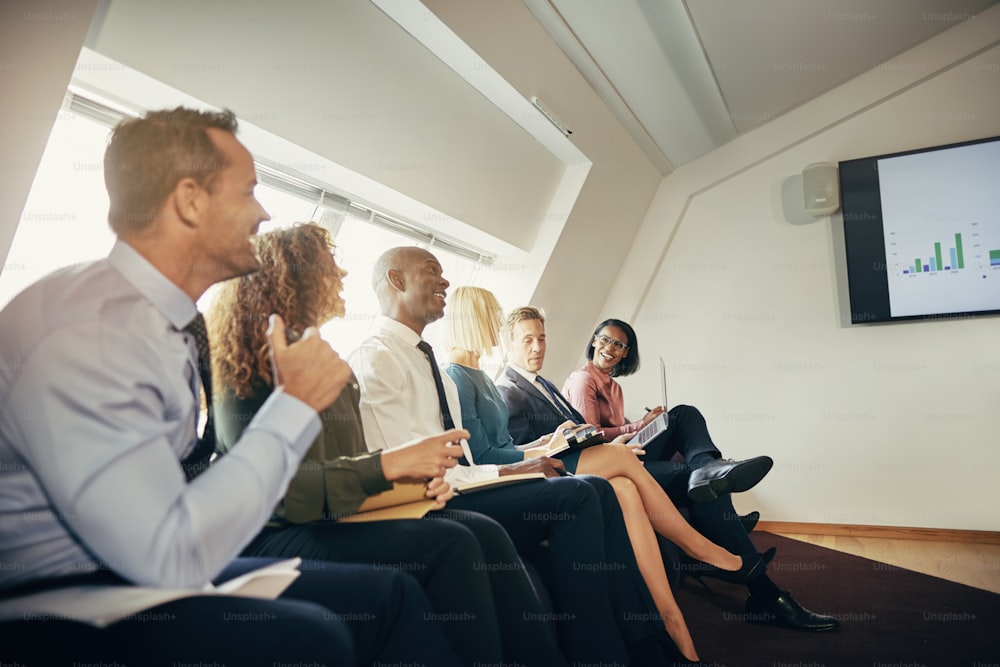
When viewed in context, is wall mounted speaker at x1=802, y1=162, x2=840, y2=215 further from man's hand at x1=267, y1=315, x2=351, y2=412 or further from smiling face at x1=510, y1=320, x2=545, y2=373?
man's hand at x1=267, y1=315, x2=351, y2=412

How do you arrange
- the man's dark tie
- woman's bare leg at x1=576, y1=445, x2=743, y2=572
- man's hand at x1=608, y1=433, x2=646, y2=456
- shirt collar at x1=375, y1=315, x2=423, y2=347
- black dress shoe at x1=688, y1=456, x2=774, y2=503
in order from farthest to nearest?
the man's dark tie
man's hand at x1=608, y1=433, x2=646, y2=456
black dress shoe at x1=688, y1=456, x2=774, y2=503
woman's bare leg at x1=576, y1=445, x2=743, y2=572
shirt collar at x1=375, y1=315, x2=423, y2=347

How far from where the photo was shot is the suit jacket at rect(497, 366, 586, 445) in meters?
2.77

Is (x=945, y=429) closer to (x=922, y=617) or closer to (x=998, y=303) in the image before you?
(x=998, y=303)

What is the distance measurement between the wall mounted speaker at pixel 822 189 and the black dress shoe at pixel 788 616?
2.69 m

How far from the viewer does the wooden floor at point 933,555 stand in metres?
2.71

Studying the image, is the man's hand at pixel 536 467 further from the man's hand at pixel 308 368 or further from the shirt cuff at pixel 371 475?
the man's hand at pixel 308 368

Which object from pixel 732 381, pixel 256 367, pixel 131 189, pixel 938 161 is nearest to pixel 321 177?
pixel 256 367

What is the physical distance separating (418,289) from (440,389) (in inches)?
14.4

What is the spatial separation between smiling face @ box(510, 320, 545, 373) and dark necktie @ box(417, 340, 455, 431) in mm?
1081

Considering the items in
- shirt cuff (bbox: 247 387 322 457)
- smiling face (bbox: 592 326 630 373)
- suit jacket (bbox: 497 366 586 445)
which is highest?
smiling face (bbox: 592 326 630 373)

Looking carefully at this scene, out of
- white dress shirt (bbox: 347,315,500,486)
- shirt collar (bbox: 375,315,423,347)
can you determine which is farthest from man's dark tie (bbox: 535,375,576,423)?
shirt collar (bbox: 375,315,423,347)

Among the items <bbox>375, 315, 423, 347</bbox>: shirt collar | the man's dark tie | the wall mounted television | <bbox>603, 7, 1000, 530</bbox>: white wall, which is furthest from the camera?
<bbox>603, 7, 1000, 530</bbox>: white wall

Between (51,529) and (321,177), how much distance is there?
6.76 feet

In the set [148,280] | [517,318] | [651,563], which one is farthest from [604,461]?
[148,280]
